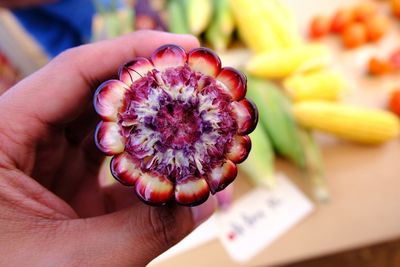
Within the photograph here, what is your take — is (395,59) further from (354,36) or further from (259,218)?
(259,218)

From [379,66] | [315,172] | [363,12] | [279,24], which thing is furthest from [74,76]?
[363,12]

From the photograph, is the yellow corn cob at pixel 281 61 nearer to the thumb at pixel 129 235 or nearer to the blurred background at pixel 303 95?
the blurred background at pixel 303 95

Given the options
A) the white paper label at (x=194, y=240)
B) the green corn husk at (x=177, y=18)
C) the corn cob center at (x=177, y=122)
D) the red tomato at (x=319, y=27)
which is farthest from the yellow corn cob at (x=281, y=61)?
the corn cob center at (x=177, y=122)

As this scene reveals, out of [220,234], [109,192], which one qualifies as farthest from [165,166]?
[220,234]

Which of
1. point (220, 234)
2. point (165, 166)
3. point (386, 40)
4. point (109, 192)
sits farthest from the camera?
point (386, 40)

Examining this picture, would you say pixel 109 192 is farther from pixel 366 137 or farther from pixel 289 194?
pixel 366 137

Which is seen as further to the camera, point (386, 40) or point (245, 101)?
point (386, 40)
